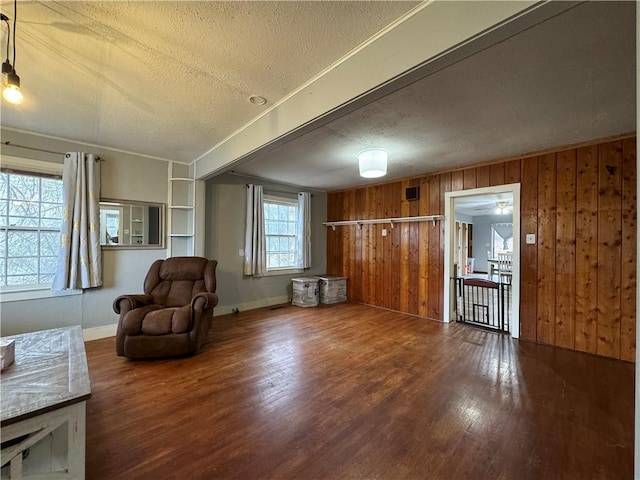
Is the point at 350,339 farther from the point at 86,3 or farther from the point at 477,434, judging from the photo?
the point at 86,3

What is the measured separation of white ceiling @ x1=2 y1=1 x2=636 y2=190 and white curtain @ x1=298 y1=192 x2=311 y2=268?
2.29 metres

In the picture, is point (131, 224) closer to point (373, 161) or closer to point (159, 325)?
point (159, 325)

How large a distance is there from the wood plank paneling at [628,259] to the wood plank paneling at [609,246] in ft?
0.10

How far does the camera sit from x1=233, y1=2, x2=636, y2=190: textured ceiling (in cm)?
153

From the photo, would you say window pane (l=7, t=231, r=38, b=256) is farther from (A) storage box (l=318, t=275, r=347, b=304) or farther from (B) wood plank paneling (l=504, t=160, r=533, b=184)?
(B) wood plank paneling (l=504, t=160, r=533, b=184)

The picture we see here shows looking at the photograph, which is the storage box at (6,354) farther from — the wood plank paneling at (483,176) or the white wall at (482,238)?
the white wall at (482,238)

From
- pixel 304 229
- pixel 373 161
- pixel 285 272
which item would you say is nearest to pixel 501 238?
pixel 304 229

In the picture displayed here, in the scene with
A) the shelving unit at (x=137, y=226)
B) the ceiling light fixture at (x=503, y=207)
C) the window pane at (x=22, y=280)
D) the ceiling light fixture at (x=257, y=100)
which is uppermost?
the ceiling light fixture at (x=257, y=100)

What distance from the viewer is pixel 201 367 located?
2.64m

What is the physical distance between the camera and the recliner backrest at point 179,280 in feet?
11.2

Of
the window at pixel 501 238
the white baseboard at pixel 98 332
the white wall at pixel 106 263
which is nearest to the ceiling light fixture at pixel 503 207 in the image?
the window at pixel 501 238

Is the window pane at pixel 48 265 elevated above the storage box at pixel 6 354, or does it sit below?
above

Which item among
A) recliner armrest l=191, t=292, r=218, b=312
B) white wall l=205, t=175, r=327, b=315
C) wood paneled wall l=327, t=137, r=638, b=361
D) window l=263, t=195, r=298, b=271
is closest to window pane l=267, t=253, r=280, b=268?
window l=263, t=195, r=298, b=271

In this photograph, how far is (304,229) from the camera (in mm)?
5609
